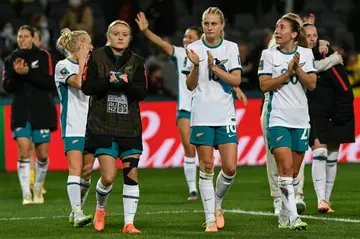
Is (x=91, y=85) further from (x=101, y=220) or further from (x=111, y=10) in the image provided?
(x=111, y=10)

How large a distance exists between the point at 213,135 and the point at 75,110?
1.75 meters

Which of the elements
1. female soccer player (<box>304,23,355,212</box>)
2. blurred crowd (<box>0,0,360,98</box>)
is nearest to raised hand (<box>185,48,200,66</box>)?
female soccer player (<box>304,23,355,212</box>)

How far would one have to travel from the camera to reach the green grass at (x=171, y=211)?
11055 mm

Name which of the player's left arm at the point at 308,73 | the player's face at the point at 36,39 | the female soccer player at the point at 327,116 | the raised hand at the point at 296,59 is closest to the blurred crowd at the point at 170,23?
the player's face at the point at 36,39

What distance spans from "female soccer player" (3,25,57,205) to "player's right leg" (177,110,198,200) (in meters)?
1.77

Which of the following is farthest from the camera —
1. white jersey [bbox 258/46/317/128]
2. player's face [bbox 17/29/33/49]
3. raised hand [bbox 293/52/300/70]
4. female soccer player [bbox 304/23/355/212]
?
player's face [bbox 17/29/33/49]

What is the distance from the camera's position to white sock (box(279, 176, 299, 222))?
11.0 metres

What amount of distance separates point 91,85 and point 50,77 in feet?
14.0

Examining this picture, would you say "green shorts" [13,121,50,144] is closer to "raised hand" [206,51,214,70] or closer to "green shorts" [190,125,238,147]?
"green shorts" [190,125,238,147]

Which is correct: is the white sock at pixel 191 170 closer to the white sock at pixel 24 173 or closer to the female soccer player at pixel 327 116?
the white sock at pixel 24 173

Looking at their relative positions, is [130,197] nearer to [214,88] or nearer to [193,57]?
[214,88]

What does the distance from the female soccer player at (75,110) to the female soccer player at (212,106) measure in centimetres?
128

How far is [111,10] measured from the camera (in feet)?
78.9

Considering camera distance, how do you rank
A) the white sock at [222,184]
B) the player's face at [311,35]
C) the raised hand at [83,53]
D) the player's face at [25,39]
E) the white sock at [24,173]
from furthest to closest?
the white sock at [24,173], the player's face at [25,39], the player's face at [311,35], the raised hand at [83,53], the white sock at [222,184]
